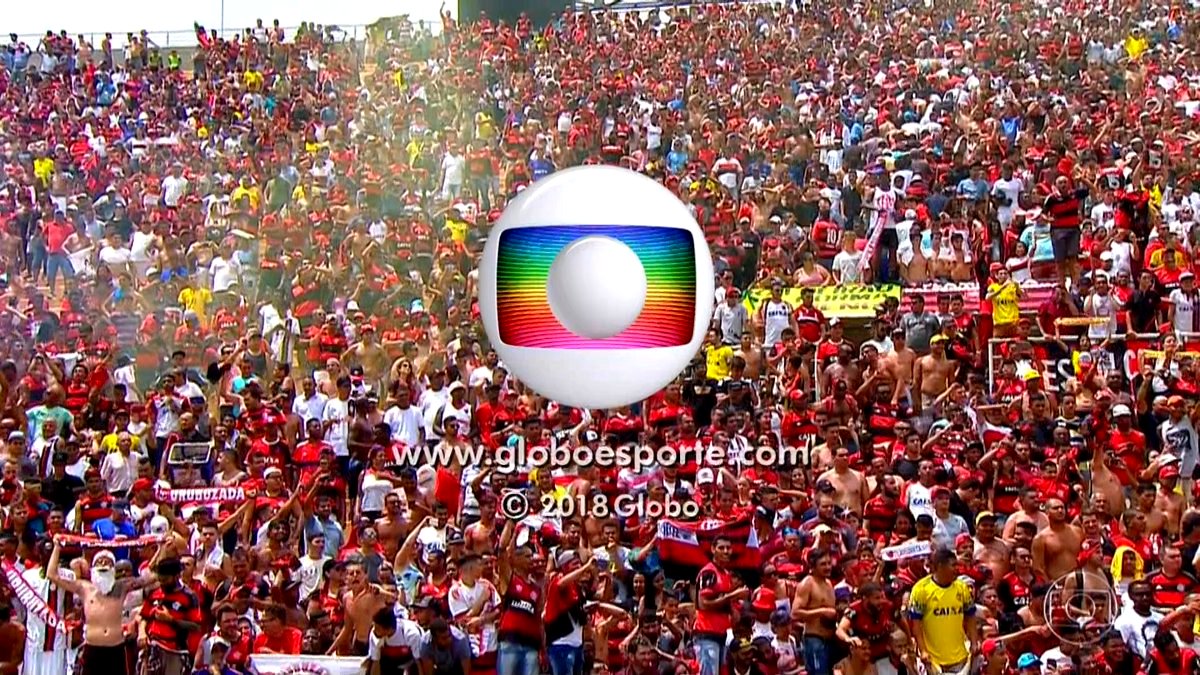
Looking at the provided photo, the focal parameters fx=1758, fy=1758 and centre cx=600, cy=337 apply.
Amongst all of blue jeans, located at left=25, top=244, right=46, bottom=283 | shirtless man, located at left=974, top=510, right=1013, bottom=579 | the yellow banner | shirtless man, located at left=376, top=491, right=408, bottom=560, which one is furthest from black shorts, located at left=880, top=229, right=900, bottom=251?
blue jeans, located at left=25, top=244, right=46, bottom=283

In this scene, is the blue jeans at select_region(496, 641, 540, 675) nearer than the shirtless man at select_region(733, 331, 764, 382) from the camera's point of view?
Yes

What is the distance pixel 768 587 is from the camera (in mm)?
4523

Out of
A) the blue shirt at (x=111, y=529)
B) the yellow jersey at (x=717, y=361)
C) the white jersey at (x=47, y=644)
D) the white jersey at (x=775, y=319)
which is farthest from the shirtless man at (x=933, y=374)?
the white jersey at (x=47, y=644)

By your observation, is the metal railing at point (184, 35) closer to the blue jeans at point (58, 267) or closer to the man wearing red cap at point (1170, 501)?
the blue jeans at point (58, 267)

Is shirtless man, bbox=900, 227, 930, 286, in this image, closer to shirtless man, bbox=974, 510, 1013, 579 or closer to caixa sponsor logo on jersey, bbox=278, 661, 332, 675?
shirtless man, bbox=974, 510, 1013, 579

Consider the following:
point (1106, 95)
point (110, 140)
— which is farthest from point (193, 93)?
point (1106, 95)

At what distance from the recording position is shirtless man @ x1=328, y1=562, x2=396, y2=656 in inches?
178

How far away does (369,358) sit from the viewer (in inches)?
232

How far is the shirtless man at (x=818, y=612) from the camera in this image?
443 centimetres

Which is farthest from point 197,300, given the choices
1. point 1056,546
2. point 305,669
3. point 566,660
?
point 1056,546

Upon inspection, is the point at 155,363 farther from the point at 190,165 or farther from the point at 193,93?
the point at 193,93

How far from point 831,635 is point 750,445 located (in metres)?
0.78

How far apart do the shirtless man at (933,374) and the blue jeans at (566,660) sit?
5.11ft

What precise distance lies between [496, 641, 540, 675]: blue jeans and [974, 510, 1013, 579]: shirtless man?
1.17 meters
